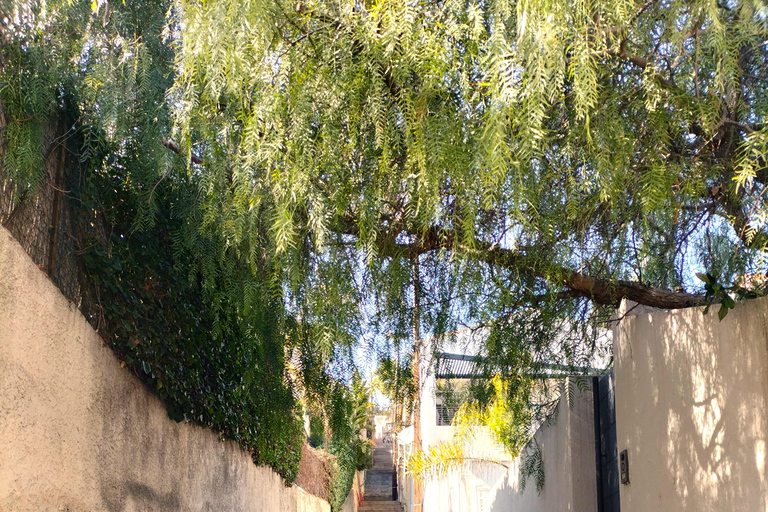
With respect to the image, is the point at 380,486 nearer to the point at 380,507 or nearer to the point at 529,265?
the point at 380,507

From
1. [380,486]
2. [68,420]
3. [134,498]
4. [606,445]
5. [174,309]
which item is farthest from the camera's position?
[380,486]

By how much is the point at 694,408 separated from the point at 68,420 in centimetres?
405

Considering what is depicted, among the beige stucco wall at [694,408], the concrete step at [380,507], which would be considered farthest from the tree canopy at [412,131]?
the concrete step at [380,507]

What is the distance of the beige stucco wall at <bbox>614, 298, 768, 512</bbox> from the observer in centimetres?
433

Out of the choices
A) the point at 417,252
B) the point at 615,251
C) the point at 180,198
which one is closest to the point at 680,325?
the point at 615,251

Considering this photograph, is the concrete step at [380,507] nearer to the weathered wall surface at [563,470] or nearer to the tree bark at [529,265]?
the weathered wall surface at [563,470]

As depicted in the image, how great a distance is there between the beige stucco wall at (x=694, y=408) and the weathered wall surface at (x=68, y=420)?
3.86 meters

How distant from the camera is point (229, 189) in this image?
4293 mm

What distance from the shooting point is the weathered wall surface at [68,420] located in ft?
13.2

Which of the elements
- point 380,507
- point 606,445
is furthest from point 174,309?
point 380,507

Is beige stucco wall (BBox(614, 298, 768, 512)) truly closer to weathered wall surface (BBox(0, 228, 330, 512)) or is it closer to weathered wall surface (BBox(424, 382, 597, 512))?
weathered wall surface (BBox(424, 382, 597, 512))

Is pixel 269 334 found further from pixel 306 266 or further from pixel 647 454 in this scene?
pixel 647 454

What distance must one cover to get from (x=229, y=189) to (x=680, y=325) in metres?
3.26

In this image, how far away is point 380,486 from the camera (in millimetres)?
38062
